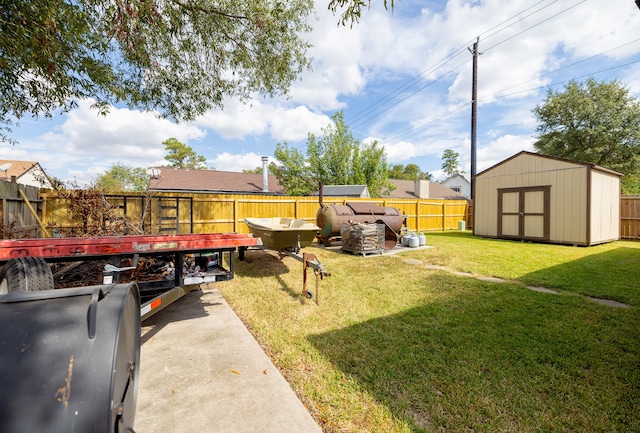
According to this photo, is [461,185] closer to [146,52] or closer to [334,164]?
[334,164]

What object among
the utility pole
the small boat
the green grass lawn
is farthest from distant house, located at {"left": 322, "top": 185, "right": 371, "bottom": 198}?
the green grass lawn

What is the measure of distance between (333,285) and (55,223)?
8270mm

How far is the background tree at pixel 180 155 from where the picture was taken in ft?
143

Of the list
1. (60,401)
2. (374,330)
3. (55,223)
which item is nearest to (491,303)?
(374,330)

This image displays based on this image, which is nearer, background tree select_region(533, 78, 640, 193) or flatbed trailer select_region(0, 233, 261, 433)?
flatbed trailer select_region(0, 233, 261, 433)

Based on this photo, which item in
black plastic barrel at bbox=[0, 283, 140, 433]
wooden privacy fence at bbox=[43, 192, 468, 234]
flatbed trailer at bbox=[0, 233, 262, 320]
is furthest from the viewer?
wooden privacy fence at bbox=[43, 192, 468, 234]

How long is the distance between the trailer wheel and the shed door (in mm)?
15171

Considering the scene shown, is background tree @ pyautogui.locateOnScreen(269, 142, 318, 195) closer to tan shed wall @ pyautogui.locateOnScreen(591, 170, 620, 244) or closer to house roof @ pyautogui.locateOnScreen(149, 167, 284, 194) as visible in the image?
house roof @ pyautogui.locateOnScreen(149, 167, 284, 194)

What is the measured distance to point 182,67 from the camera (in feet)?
24.8

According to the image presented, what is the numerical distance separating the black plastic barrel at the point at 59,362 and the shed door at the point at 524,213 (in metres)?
14.9

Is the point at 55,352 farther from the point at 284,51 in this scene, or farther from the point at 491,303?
the point at 284,51

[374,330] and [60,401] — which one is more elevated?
[60,401]

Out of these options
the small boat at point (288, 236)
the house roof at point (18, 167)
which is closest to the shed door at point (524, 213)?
the small boat at point (288, 236)

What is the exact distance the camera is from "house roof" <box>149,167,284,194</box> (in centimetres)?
2683
